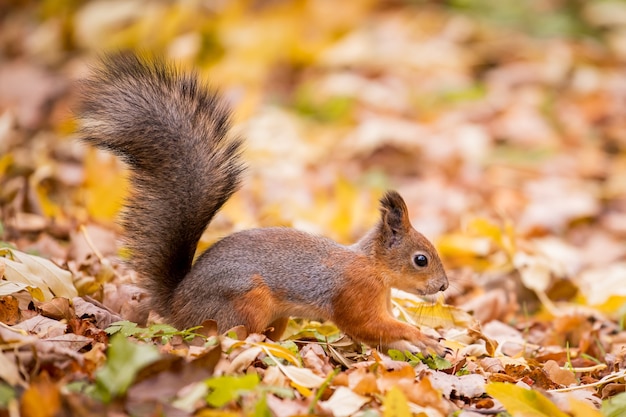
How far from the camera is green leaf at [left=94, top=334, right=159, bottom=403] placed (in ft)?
6.49

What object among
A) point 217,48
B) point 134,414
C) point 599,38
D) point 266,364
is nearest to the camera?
point 134,414

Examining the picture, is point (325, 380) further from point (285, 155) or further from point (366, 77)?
point (366, 77)

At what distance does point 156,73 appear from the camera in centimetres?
291

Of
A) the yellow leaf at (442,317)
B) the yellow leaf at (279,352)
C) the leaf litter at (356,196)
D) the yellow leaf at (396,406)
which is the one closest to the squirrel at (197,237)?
the leaf litter at (356,196)

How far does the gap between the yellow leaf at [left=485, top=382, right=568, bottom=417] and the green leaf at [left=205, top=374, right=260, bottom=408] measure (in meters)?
0.69

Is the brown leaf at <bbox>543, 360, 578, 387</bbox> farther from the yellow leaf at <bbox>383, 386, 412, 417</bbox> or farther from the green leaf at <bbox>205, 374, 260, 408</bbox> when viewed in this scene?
the green leaf at <bbox>205, 374, 260, 408</bbox>

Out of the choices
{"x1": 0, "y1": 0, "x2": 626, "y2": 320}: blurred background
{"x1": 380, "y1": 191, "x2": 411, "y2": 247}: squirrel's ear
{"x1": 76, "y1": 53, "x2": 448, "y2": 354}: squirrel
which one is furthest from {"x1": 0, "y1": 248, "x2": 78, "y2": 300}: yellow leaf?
{"x1": 380, "y1": 191, "x2": 411, "y2": 247}: squirrel's ear

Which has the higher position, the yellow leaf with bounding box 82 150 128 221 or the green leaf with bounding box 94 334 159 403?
the yellow leaf with bounding box 82 150 128 221

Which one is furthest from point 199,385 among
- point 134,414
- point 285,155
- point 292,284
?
point 285,155

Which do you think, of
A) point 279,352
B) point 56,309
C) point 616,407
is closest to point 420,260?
point 279,352

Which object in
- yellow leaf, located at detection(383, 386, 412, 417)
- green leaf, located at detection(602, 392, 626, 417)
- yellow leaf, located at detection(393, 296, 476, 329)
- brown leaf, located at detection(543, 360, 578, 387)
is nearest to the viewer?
yellow leaf, located at detection(383, 386, 412, 417)

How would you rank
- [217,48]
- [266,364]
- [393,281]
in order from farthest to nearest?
1. [217,48]
2. [393,281]
3. [266,364]

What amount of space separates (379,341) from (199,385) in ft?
3.16

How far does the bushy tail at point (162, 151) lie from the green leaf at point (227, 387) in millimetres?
828
